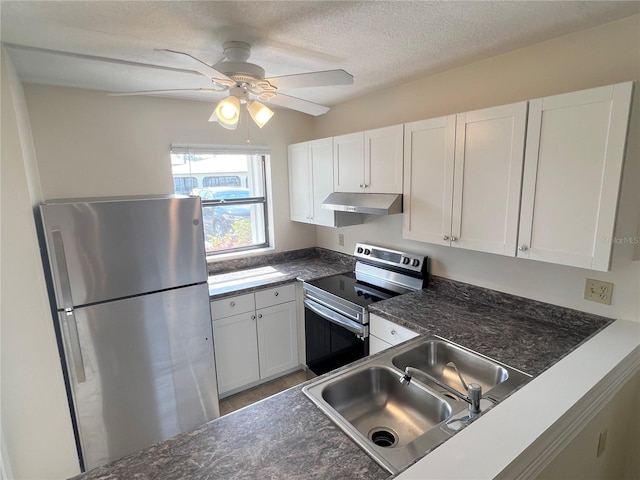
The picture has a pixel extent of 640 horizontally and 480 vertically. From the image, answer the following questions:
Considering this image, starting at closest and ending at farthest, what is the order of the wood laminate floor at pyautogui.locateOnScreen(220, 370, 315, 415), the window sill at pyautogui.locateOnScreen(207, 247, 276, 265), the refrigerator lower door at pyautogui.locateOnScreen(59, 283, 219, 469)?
1. the refrigerator lower door at pyautogui.locateOnScreen(59, 283, 219, 469)
2. the wood laminate floor at pyautogui.locateOnScreen(220, 370, 315, 415)
3. the window sill at pyautogui.locateOnScreen(207, 247, 276, 265)

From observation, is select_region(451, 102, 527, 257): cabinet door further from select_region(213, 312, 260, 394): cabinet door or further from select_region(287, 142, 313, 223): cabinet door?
select_region(213, 312, 260, 394): cabinet door

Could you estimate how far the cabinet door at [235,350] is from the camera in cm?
259

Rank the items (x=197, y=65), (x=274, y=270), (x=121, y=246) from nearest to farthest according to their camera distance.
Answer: (x=197, y=65) → (x=121, y=246) → (x=274, y=270)

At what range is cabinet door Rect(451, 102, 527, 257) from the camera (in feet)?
Result: 5.50

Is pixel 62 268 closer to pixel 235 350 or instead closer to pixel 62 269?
pixel 62 269

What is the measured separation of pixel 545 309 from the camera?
1.89 metres

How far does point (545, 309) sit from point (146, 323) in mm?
2349

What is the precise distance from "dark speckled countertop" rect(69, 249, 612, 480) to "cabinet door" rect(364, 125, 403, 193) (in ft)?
2.71

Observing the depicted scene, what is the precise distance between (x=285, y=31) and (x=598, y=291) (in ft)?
6.58

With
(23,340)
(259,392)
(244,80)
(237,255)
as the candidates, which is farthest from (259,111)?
(259,392)

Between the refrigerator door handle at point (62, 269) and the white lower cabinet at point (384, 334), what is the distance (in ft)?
5.75

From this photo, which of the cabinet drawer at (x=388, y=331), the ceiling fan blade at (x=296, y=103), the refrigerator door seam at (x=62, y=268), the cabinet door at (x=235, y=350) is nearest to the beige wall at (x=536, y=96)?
the cabinet drawer at (x=388, y=331)

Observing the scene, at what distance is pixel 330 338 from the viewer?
2561mm

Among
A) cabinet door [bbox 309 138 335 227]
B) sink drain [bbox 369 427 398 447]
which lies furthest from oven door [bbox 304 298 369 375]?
sink drain [bbox 369 427 398 447]
